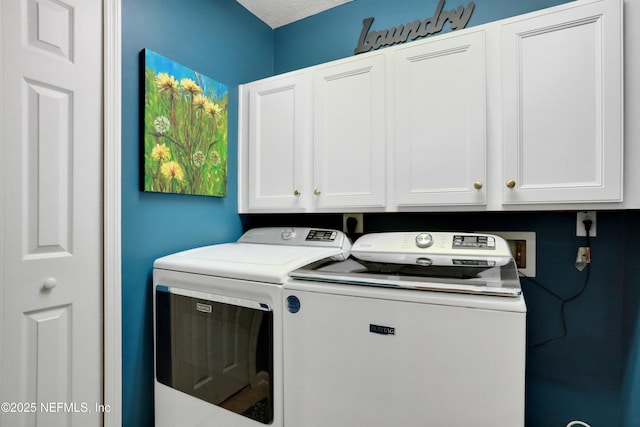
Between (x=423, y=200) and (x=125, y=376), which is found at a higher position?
(x=423, y=200)

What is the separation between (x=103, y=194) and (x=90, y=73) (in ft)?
1.60

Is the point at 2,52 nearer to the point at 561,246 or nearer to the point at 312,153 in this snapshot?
the point at 312,153

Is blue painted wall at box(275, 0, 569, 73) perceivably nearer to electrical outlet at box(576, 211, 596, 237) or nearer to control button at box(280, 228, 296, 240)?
electrical outlet at box(576, 211, 596, 237)

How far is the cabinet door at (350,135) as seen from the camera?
149 cm

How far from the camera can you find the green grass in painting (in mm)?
1429

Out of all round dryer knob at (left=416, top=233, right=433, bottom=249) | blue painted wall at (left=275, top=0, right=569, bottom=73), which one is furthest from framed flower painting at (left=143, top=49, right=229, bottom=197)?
round dryer knob at (left=416, top=233, right=433, bottom=249)

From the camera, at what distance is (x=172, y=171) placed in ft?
4.99

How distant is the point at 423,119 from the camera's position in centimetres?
138

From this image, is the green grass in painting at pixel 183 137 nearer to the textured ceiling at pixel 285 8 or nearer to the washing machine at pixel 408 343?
the textured ceiling at pixel 285 8

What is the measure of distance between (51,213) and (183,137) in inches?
25.1

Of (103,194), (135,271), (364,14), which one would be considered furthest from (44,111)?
(364,14)

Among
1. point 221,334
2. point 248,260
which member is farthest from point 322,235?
point 221,334

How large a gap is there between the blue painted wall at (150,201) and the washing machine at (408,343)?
775 mm

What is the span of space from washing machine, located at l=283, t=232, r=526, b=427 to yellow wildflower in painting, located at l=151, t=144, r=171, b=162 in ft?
2.85
